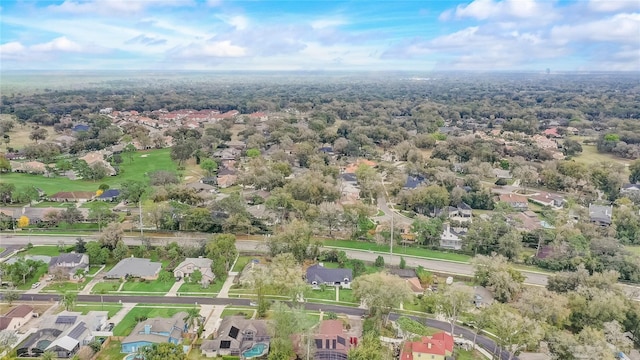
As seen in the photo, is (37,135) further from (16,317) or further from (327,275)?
(327,275)

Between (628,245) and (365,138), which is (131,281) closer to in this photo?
(628,245)

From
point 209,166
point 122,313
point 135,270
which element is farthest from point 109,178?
point 122,313

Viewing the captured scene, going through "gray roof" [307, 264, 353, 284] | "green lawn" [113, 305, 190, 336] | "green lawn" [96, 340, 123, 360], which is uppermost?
"gray roof" [307, 264, 353, 284]

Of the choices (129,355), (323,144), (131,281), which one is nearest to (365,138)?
(323,144)

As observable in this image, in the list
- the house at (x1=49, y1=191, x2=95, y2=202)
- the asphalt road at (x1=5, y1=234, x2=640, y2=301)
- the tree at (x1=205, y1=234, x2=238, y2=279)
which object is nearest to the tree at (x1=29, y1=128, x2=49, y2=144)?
the house at (x1=49, y1=191, x2=95, y2=202)

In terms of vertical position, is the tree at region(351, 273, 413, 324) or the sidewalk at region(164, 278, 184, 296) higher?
the tree at region(351, 273, 413, 324)

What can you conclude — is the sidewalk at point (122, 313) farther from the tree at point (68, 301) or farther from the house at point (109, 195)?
the house at point (109, 195)

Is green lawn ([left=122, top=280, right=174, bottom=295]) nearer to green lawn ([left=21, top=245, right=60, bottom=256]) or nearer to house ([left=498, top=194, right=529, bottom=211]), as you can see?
green lawn ([left=21, top=245, right=60, bottom=256])
